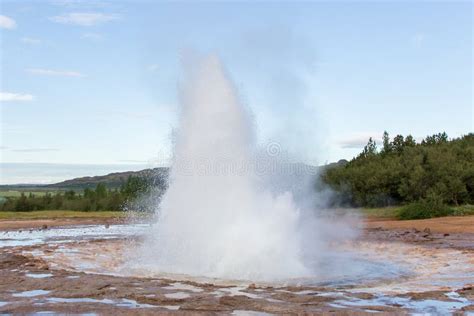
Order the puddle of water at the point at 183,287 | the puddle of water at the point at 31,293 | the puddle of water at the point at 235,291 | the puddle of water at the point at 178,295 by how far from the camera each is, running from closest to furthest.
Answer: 1. the puddle of water at the point at 178,295
2. the puddle of water at the point at 235,291
3. the puddle of water at the point at 31,293
4. the puddle of water at the point at 183,287

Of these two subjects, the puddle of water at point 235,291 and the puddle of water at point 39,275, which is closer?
the puddle of water at point 235,291

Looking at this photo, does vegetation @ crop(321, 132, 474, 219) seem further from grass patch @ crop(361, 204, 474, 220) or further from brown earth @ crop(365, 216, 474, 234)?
brown earth @ crop(365, 216, 474, 234)

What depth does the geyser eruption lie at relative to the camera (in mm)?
15945

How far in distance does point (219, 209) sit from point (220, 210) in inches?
2.4

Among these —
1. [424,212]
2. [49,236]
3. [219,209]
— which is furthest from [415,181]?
[219,209]

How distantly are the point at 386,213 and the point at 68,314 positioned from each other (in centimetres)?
3745

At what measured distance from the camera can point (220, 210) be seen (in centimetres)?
1733

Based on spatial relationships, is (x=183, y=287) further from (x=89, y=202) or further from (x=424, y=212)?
(x=89, y=202)

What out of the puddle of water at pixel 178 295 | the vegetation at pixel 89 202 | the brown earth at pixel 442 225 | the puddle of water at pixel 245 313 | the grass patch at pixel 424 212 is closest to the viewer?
the puddle of water at pixel 245 313

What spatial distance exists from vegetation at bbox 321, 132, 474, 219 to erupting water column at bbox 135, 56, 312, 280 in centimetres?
2581

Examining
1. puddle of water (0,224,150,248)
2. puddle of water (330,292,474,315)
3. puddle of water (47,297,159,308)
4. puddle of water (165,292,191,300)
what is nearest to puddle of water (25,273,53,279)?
puddle of water (47,297,159,308)

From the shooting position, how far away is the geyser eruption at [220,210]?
52.3 feet

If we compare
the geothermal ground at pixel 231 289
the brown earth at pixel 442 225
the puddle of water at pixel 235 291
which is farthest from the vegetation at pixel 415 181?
the puddle of water at pixel 235 291

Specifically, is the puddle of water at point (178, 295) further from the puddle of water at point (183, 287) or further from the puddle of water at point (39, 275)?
the puddle of water at point (39, 275)
